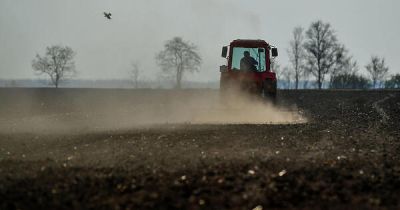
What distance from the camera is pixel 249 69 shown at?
918 inches

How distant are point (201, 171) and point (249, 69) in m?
13.9

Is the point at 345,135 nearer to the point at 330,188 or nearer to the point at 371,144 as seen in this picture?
the point at 371,144

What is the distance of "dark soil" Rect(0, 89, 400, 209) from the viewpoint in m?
8.37

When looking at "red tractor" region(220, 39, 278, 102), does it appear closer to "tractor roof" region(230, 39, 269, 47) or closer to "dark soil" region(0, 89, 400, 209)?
"tractor roof" region(230, 39, 269, 47)

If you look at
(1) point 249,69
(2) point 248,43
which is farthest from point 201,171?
(2) point 248,43

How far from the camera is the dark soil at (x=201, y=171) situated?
8367mm

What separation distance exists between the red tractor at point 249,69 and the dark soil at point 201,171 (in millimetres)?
7019

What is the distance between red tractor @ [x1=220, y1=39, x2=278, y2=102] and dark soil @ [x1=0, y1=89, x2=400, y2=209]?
7019 mm

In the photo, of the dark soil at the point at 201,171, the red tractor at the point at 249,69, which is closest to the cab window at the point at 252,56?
the red tractor at the point at 249,69

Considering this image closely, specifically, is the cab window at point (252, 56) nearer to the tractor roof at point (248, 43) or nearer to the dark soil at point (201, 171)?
the tractor roof at point (248, 43)

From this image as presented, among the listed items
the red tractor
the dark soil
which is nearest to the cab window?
the red tractor

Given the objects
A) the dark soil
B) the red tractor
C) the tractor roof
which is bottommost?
the dark soil

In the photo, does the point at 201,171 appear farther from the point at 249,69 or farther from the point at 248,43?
the point at 248,43

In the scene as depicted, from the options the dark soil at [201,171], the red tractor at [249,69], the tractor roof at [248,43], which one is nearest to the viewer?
Result: the dark soil at [201,171]
